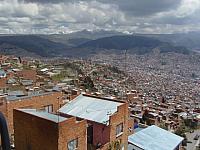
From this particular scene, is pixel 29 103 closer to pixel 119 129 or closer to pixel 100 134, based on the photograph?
pixel 100 134

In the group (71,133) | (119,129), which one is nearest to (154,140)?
(119,129)

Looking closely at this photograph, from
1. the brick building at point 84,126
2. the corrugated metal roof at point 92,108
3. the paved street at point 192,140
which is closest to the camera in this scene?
the brick building at point 84,126

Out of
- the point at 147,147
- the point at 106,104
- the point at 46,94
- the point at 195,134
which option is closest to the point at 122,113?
the point at 106,104

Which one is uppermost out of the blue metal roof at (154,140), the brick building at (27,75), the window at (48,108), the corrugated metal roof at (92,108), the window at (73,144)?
the corrugated metal roof at (92,108)

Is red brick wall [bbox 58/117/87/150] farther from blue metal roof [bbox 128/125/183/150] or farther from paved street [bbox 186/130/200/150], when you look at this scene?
paved street [bbox 186/130/200/150]

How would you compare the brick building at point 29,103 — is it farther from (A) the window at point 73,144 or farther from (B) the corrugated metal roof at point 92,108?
(A) the window at point 73,144

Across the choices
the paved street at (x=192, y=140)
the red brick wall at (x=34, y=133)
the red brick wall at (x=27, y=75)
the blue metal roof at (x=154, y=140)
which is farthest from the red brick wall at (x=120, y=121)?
the red brick wall at (x=27, y=75)
